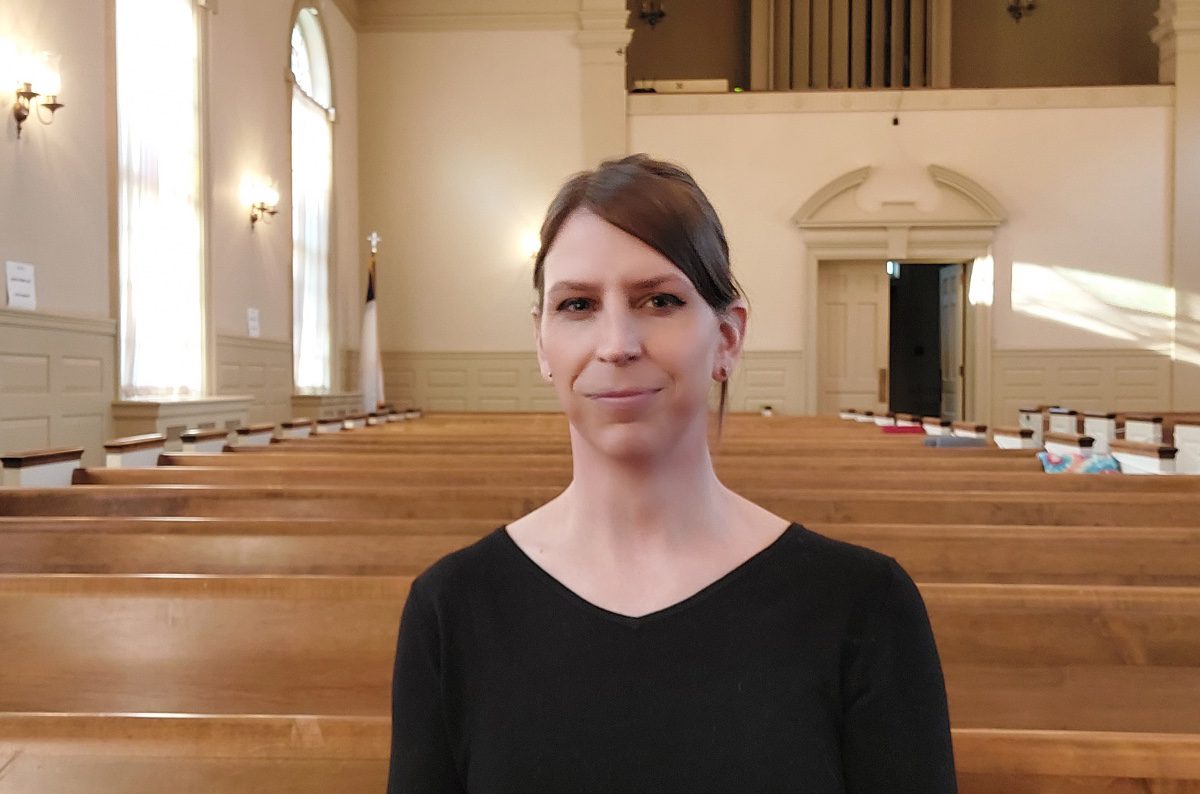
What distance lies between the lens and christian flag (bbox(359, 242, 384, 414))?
10.3 metres

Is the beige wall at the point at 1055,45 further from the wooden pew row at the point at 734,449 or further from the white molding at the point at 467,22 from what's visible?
the wooden pew row at the point at 734,449

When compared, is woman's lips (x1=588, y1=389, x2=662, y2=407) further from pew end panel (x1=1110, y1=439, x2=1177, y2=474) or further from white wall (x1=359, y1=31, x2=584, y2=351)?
white wall (x1=359, y1=31, x2=584, y2=351)

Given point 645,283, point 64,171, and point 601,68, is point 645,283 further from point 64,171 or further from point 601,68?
point 601,68

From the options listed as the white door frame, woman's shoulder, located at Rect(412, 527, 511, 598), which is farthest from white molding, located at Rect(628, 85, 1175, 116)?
woman's shoulder, located at Rect(412, 527, 511, 598)

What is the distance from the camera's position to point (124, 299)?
21.3 ft

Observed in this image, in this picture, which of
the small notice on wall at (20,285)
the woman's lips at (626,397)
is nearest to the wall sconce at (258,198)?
the small notice on wall at (20,285)

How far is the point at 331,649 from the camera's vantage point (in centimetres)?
159

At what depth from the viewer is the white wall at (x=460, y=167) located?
10945 mm

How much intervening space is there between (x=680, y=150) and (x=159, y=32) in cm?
549

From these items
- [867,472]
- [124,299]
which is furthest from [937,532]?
[124,299]

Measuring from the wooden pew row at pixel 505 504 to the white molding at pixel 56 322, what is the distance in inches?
109

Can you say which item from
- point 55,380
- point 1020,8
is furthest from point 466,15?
point 55,380

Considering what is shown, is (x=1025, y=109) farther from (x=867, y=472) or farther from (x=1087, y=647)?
(x=1087, y=647)

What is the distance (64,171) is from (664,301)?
590 cm
